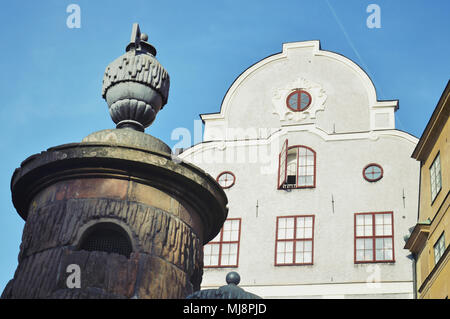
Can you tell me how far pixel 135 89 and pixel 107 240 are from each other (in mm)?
1906

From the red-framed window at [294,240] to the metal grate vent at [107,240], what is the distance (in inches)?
719

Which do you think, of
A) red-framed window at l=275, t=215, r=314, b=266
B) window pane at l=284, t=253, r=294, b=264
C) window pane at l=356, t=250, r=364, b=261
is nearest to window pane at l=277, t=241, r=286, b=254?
red-framed window at l=275, t=215, r=314, b=266

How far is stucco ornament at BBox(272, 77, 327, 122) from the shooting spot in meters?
28.9

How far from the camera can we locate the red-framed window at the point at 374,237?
83.5 feet

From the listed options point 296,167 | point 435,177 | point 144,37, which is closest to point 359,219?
point 296,167

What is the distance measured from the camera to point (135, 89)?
9273 mm

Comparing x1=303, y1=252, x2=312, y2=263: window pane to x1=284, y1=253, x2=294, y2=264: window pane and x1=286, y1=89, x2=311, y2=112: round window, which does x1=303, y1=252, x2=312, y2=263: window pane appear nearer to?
x1=284, y1=253, x2=294, y2=264: window pane

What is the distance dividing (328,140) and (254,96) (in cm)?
340

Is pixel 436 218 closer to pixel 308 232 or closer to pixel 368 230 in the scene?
pixel 368 230

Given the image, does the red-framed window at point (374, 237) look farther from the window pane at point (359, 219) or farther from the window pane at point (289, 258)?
the window pane at point (289, 258)

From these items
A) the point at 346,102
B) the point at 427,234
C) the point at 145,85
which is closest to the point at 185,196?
the point at 145,85

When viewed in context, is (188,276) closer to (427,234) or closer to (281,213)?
(427,234)

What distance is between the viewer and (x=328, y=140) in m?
28.2

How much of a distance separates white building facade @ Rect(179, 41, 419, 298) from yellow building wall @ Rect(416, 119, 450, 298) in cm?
262
